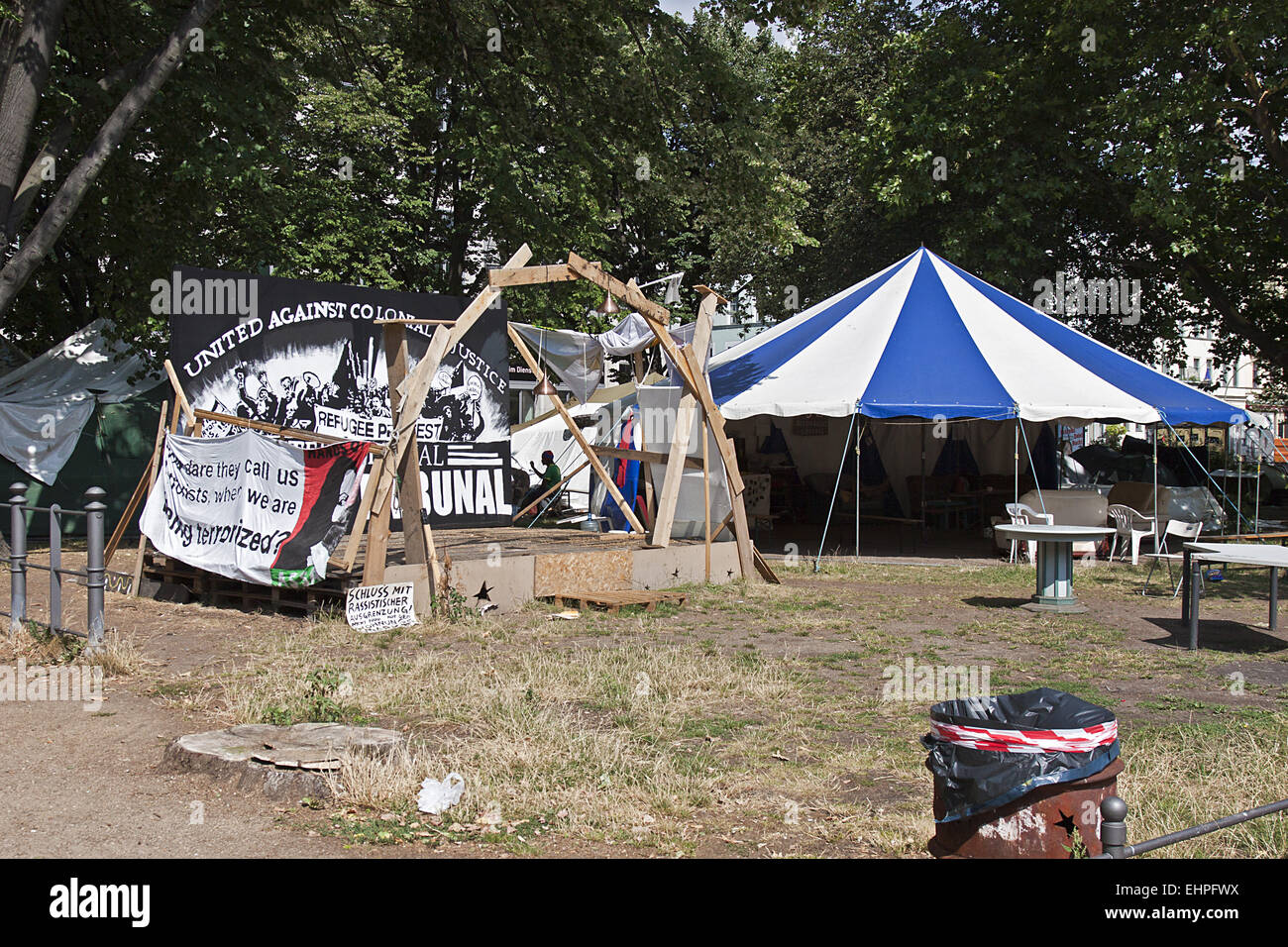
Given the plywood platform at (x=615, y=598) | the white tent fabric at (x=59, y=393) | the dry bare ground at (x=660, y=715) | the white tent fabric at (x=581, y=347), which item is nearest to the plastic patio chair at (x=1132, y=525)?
the dry bare ground at (x=660, y=715)

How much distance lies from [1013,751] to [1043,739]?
11 centimetres

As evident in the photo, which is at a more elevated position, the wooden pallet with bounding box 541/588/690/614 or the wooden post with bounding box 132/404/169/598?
the wooden post with bounding box 132/404/169/598

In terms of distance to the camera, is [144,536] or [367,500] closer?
[367,500]

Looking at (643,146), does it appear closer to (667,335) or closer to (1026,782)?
(667,335)

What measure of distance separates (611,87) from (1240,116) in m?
12.1

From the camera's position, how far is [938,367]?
54.3 ft

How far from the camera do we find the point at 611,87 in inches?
701

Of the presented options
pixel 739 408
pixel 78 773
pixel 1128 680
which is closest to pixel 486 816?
pixel 78 773

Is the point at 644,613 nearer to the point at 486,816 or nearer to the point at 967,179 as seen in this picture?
the point at 486,816

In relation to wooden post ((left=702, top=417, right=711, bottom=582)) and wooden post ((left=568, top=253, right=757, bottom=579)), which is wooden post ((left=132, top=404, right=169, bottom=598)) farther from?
wooden post ((left=702, top=417, right=711, bottom=582))

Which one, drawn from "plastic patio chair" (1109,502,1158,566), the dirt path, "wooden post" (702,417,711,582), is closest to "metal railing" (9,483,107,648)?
the dirt path

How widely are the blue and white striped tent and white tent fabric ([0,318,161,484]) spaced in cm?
1012

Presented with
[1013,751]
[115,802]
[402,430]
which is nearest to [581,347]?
[402,430]

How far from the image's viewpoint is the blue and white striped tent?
619 inches
